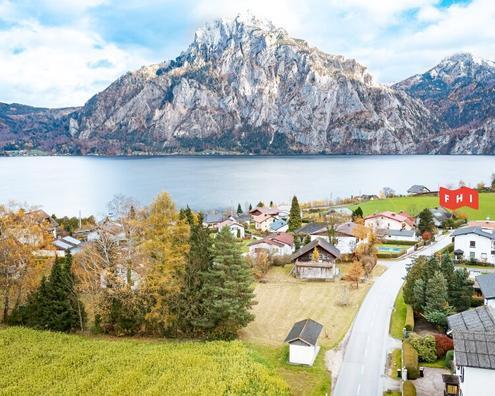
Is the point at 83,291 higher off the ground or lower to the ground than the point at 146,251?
lower

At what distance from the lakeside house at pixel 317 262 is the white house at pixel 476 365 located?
2487 centimetres

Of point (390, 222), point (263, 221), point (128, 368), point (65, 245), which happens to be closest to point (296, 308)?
point (128, 368)

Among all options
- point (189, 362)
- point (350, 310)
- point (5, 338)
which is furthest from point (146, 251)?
point (350, 310)

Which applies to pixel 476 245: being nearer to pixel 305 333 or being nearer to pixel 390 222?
pixel 390 222

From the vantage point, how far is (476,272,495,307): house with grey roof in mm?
29156

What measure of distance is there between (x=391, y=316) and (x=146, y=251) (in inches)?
695

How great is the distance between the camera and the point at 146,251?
27219 mm

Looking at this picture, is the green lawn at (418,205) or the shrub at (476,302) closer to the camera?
the shrub at (476,302)

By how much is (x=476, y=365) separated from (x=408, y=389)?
12.6 ft

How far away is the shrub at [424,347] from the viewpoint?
Result: 24375mm

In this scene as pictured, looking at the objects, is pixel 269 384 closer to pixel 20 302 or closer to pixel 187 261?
pixel 187 261

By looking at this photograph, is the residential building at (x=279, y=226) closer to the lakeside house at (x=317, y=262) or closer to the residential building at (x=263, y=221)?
the residential building at (x=263, y=221)

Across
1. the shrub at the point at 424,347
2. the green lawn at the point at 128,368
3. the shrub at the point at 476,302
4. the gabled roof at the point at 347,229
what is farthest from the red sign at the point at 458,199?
the green lawn at the point at 128,368

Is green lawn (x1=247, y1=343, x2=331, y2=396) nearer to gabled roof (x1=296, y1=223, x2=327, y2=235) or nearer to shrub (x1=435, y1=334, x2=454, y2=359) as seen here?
shrub (x1=435, y1=334, x2=454, y2=359)
